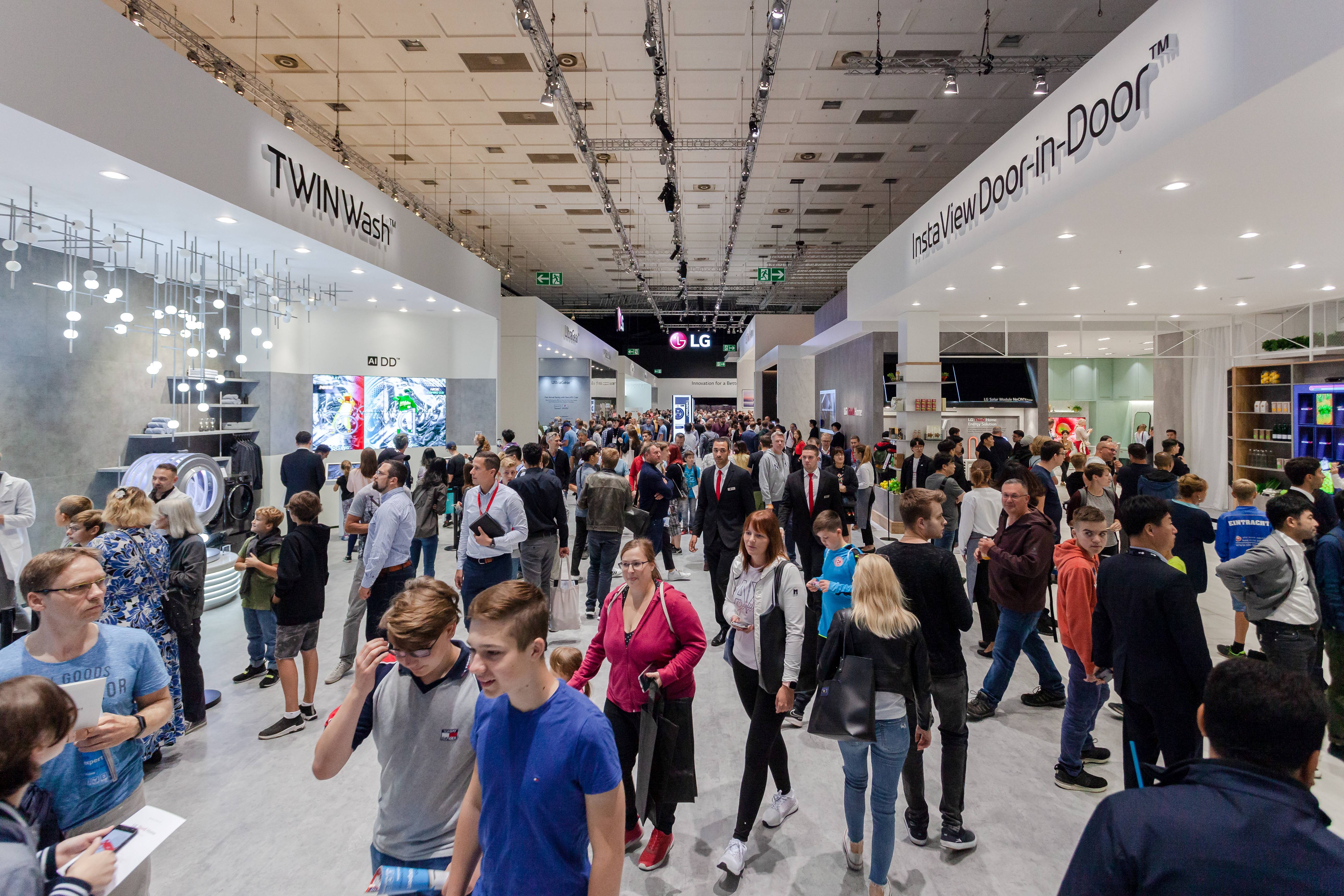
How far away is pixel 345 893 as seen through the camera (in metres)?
2.71

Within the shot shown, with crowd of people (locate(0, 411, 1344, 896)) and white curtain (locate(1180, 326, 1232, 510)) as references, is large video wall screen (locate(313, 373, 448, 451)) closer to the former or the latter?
crowd of people (locate(0, 411, 1344, 896))

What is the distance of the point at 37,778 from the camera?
1472mm

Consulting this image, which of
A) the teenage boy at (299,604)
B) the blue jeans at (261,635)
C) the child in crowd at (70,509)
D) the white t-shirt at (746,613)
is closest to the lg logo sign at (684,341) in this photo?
the blue jeans at (261,635)

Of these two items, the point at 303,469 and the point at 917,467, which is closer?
the point at 303,469

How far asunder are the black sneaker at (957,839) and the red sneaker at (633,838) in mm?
1295

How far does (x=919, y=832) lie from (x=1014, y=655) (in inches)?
58.1

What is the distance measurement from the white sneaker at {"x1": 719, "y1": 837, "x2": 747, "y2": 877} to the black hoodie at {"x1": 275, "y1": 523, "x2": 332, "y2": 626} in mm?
2661

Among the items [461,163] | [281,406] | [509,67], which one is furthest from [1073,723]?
[461,163]

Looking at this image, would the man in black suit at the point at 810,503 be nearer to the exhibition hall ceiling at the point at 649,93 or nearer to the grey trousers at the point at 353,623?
the grey trousers at the point at 353,623

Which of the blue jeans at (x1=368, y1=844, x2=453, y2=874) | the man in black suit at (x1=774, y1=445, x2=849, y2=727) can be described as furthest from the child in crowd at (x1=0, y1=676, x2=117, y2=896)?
the man in black suit at (x1=774, y1=445, x2=849, y2=727)

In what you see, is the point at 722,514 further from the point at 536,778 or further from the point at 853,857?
the point at 536,778

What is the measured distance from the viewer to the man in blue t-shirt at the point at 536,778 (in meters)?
1.45

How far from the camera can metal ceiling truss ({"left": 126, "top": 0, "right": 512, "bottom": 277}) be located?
691 cm

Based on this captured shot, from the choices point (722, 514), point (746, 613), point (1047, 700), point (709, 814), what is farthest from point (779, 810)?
point (722, 514)
